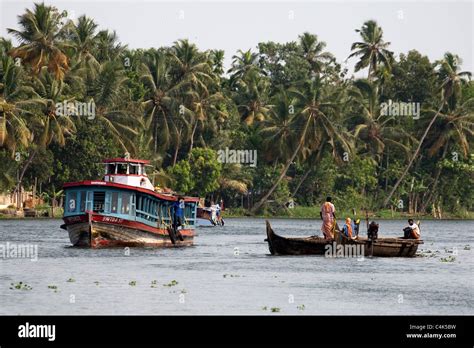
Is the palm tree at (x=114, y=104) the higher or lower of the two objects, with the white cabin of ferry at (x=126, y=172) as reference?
higher

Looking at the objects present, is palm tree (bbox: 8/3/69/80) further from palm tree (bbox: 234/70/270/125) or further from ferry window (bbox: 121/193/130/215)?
ferry window (bbox: 121/193/130/215)

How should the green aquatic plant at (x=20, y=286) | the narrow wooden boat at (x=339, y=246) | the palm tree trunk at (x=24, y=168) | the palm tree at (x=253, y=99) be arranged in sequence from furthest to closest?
the palm tree at (x=253, y=99) < the palm tree trunk at (x=24, y=168) < the narrow wooden boat at (x=339, y=246) < the green aquatic plant at (x=20, y=286)

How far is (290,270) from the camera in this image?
155 feet

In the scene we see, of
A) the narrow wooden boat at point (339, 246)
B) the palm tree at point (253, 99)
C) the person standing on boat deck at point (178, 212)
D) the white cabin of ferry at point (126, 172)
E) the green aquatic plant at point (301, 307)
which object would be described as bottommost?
the green aquatic plant at point (301, 307)

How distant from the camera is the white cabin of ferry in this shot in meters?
56.2

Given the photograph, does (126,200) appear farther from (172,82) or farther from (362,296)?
(172,82)

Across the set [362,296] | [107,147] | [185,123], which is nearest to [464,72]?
[185,123]

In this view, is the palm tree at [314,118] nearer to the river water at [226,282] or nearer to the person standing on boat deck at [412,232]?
the river water at [226,282]

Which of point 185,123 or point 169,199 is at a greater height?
point 185,123

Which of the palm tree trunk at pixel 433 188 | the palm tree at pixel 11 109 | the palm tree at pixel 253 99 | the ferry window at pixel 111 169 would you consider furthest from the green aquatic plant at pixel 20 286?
the palm tree trunk at pixel 433 188

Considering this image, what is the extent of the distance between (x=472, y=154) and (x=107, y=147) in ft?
133

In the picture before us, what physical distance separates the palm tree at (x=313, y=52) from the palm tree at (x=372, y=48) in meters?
5.42

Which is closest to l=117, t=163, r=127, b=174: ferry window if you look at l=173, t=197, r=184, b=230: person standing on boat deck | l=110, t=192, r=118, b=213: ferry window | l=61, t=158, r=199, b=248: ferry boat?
l=61, t=158, r=199, b=248: ferry boat

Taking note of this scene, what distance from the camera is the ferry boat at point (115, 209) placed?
53.0 metres
